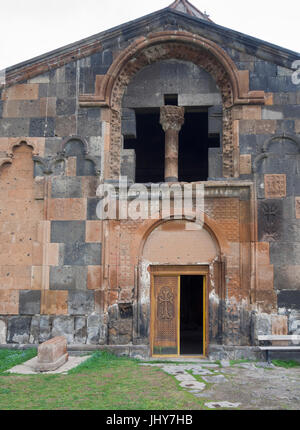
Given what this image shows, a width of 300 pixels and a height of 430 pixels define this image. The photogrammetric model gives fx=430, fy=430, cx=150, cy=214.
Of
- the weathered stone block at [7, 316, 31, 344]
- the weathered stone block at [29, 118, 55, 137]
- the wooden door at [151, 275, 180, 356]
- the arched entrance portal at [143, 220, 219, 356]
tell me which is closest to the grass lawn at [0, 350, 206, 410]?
the weathered stone block at [7, 316, 31, 344]

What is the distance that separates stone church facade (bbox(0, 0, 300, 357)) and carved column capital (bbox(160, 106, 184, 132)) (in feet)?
0.09

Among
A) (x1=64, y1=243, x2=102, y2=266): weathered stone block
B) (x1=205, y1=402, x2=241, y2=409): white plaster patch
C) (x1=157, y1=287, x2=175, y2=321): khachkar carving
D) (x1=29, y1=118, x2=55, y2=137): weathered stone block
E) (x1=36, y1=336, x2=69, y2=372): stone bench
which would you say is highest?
(x1=29, y1=118, x2=55, y2=137): weathered stone block

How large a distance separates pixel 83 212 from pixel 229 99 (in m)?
3.97

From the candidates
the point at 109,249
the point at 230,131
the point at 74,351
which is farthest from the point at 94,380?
the point at 230,131

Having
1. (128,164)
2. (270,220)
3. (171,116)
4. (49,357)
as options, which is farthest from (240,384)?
(171,116)

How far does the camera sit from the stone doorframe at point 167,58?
912 centimetres

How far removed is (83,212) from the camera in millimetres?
8906

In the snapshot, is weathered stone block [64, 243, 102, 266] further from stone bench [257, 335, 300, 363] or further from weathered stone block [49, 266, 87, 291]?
stone bench [257, 335, 300, 363]

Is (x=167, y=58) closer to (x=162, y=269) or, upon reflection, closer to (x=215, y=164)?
(x=215, y=164)

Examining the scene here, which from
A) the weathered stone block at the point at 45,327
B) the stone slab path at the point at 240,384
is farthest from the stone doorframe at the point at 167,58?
the stone slab path at the point at 240,384

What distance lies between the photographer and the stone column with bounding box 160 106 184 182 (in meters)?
9.39

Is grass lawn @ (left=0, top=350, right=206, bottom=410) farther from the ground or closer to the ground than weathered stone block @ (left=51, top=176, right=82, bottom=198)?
closer to the ground

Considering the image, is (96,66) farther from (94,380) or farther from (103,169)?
(94,380)

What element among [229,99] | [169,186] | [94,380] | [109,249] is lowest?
[94,380]
